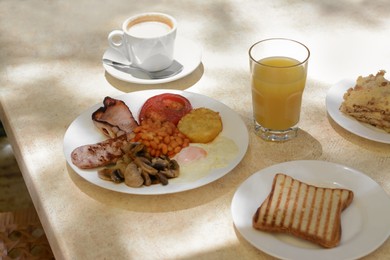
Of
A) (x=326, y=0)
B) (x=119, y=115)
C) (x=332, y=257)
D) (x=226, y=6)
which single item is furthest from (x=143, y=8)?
(x=332, y=257)

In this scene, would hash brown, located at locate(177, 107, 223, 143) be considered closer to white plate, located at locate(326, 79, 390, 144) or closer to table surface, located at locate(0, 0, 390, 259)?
table surface, located at locate(0, 0, 390, 259)

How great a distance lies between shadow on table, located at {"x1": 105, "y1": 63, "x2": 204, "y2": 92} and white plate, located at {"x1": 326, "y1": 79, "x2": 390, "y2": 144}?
375 millimetres

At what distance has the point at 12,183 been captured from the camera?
2.14m

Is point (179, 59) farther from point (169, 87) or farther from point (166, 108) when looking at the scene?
point (166, 108)

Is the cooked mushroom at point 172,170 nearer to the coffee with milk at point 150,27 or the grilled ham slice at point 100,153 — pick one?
the grilled ham slice at point 100,153

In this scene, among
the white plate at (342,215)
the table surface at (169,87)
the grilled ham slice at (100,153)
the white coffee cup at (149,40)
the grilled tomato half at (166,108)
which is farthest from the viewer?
the white coffee cup at (149,40)

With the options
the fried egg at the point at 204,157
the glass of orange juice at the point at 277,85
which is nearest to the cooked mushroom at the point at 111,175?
the fried egg at the point at 204,157

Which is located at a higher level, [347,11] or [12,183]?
[347,11]

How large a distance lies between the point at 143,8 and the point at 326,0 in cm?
62

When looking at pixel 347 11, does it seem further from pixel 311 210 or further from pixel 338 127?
pixel 311 210

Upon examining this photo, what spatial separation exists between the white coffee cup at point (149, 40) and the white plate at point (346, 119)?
1.49ft

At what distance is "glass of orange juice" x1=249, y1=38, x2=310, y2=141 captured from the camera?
139cm

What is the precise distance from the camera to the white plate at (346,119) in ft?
4.56

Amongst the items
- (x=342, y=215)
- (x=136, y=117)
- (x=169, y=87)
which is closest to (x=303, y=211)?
(x=342, y=215)
